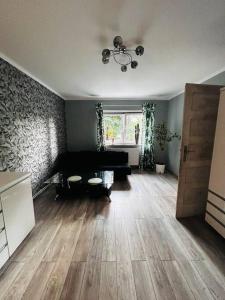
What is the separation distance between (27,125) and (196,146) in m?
2.84

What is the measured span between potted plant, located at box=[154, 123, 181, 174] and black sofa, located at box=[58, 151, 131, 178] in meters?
1.13

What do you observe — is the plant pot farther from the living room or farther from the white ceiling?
the white ceiling

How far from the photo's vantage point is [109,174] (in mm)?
3561

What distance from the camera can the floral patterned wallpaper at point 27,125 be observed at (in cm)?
225

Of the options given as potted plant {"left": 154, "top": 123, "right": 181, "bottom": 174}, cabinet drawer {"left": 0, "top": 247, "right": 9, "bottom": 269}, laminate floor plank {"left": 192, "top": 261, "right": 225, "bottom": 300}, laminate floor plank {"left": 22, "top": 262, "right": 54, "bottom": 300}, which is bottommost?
laminate floor plank {"left": 22, "top": 262, "right": 54, "bottom": 300}

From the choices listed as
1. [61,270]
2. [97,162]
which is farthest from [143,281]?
[97,162]

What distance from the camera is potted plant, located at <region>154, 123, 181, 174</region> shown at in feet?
15.8

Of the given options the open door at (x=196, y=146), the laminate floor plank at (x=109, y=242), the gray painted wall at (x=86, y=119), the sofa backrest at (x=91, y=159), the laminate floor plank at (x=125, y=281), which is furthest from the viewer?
the gray painted wall at (x=86, y=119)

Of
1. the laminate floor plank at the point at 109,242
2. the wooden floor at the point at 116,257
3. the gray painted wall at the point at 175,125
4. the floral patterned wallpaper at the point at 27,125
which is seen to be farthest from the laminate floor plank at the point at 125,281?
the gray painted wall at the point at 175,125

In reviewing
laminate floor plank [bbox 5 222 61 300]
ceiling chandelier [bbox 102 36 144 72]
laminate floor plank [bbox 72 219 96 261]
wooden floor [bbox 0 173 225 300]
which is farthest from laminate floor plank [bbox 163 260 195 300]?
ceiling chandelier [bbox 102 36 144 72]

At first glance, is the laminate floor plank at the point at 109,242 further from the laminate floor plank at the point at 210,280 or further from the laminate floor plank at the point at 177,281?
the laminate floor plank at the point at 210,280

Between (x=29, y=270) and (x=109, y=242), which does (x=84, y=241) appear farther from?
(x=29, y=270)

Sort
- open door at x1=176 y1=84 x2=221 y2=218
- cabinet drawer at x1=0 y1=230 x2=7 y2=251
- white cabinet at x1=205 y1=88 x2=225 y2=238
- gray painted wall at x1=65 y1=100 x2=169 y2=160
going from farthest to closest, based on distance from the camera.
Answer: gray painted wall at x1=65 y1=100 x2=169 y2=160
open door at x1=176 y1=84 x2=221 y2=218
white cabinet at x1=205 y1=88 x2=225 y2=238
cabinet drawer at x1=0 y1=230 x2=7 y2=251

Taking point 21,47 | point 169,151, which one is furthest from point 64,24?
point 169,151
